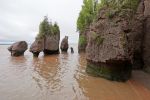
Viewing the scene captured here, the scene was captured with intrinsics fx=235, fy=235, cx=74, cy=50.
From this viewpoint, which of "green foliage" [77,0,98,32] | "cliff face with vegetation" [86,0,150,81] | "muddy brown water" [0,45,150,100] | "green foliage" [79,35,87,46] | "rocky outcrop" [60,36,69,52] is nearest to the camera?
"muddy brown water" [0,45,150,100]

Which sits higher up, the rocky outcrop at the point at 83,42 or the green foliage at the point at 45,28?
the green foliage at the point at 45,28

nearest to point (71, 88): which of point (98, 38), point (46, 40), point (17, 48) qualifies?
point (98, 38)

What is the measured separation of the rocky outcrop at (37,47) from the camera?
39.7 m

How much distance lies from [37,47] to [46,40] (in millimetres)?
3654

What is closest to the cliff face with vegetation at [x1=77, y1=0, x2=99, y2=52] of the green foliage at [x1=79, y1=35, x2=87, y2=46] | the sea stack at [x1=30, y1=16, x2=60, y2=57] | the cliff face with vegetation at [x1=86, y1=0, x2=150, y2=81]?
the green foliage at [x1=79, y1=35, x2=87, y2=46]

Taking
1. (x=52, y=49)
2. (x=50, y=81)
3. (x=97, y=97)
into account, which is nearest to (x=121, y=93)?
Answer: (x=97, y=97)

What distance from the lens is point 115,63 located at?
685 inches

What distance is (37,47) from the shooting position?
1564 inches

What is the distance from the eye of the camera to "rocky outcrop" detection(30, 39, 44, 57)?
3972 cm

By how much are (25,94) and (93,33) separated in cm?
831

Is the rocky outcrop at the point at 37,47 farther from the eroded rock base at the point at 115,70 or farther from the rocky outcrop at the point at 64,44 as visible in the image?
the eroded rock base at the point at 115,70

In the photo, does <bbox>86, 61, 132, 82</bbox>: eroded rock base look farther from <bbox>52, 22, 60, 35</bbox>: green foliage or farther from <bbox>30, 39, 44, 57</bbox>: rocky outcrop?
<bbox>52, 22, 60, 35</bbox>: green foliage

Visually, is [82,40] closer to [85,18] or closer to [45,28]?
[85,18]

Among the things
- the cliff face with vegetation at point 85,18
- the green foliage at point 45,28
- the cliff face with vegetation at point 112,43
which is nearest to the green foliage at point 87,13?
the cliff face with vegetation at point 85,18
